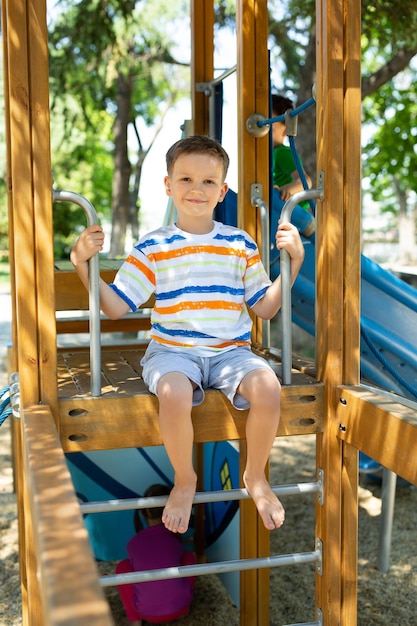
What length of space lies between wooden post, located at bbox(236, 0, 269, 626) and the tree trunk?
31.5ft

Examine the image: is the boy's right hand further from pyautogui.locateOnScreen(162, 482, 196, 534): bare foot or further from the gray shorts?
pyautogui.locateOnScreen(162, 482, 196, 534): bare foot

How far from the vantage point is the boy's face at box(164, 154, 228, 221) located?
271 centimetres

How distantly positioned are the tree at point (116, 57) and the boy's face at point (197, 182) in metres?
6.27

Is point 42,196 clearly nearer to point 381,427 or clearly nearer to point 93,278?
point 93,278

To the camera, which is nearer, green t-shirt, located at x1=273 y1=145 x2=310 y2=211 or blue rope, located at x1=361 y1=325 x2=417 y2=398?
blue rope, located at x1=361 y1=325 x2=417 y2=398

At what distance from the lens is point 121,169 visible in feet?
42.8

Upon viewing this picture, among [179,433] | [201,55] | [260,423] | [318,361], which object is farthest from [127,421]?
[201,55]

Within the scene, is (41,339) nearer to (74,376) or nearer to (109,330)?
(74,376)

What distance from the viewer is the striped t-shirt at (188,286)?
2.72 meters

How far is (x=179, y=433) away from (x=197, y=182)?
86 centimetres

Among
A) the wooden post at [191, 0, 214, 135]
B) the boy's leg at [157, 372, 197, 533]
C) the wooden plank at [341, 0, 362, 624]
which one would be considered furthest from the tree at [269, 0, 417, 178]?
the boy's leg at [157, 372, 197, 533]

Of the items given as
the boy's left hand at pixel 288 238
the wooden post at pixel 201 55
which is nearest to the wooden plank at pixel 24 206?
the boy's left hand at pixel 288 238

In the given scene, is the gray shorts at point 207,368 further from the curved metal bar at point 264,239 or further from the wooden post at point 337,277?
the curved metal bar at point 264,239

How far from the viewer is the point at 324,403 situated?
2811 millimetres
